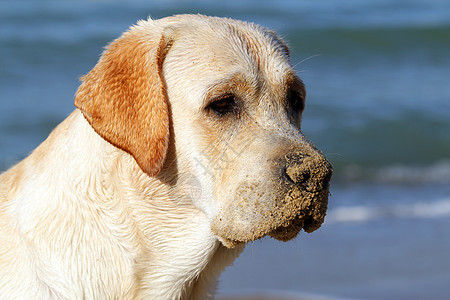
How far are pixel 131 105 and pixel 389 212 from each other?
5613mm

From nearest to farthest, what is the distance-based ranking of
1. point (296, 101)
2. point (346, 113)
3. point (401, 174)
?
1. point (296, 101)
2. point (401, 174)
3. point (346, 113)

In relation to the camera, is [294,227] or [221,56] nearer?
[294,227]

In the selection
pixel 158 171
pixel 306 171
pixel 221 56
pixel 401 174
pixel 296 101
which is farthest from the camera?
pixel 401 174

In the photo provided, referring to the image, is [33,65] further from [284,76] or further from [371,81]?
[284,76]

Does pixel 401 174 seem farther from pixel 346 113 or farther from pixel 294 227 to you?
pixel 294 227

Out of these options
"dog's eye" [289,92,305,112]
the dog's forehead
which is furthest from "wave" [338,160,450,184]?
the dog's forehead

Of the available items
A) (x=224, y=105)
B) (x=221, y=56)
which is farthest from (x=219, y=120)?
(x=221, y=56)

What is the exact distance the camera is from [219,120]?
3.27 metres

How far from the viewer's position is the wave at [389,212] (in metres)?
A: 7.92

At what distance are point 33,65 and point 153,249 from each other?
1153 cm

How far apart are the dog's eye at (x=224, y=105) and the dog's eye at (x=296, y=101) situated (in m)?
0.37

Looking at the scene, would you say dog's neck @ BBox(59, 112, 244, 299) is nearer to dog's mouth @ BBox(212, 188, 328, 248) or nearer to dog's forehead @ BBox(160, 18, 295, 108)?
dog's mouth @ BBox(212, 188, 328, 248)

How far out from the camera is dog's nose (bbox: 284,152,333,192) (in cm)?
303

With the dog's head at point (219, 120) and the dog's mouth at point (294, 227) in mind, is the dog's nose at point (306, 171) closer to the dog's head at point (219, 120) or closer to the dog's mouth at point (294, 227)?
the dog's head at point (219, 120)
